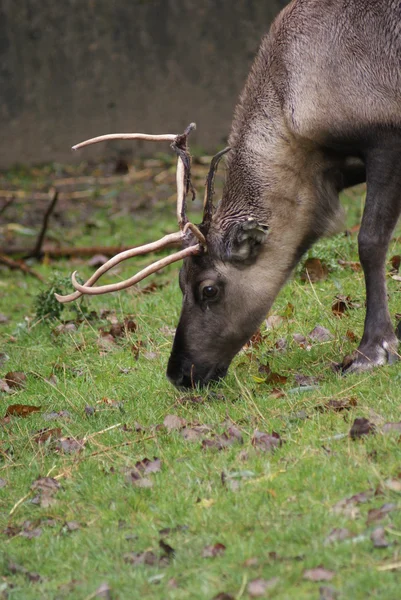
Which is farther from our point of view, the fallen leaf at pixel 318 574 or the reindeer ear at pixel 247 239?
the reindeer ear at pixel 247 239

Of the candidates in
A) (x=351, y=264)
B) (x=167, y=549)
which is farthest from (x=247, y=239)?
(x=167, y=549)

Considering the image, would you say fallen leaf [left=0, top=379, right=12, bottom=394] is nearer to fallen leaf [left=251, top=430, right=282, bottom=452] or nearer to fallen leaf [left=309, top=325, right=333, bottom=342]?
fallen leaf [left=309, top=325, right=333, bottom=342]

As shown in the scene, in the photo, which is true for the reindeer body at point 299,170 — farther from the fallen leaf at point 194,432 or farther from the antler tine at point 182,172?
the fallen leaf at point 194,432

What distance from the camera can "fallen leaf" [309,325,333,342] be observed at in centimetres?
626

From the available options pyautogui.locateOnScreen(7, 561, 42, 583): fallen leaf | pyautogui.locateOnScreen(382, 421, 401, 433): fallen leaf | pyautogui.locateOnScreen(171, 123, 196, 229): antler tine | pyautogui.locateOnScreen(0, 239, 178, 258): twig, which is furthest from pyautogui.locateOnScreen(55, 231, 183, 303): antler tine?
pyautogui.locateOnScreen(0, 239, 178, 258): twig

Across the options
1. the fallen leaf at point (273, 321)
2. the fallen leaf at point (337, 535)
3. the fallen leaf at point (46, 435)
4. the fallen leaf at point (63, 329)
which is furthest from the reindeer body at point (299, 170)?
the fallen leaf at point (63, 329)

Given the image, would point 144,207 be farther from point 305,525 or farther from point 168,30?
point 305,525

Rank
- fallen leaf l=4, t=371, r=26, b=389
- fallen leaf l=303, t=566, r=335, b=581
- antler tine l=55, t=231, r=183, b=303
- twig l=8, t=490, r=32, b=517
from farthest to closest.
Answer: fallen leaf l=4, t=371, r=26, b=389 → antler tine l=55, t=231, r=183, b=303 → twig l=8, t=490, r=32, b=517 → fallen leaf l=303, t=566, r=335, b=581

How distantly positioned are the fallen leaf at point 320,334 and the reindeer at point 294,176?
1.82ft

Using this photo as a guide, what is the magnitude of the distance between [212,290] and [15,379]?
165 cm

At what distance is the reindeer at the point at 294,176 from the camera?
554 centimetres

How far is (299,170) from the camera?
19.0ft

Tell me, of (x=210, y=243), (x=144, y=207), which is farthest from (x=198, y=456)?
(x=144, y=207)

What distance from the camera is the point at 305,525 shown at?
3846 mm
